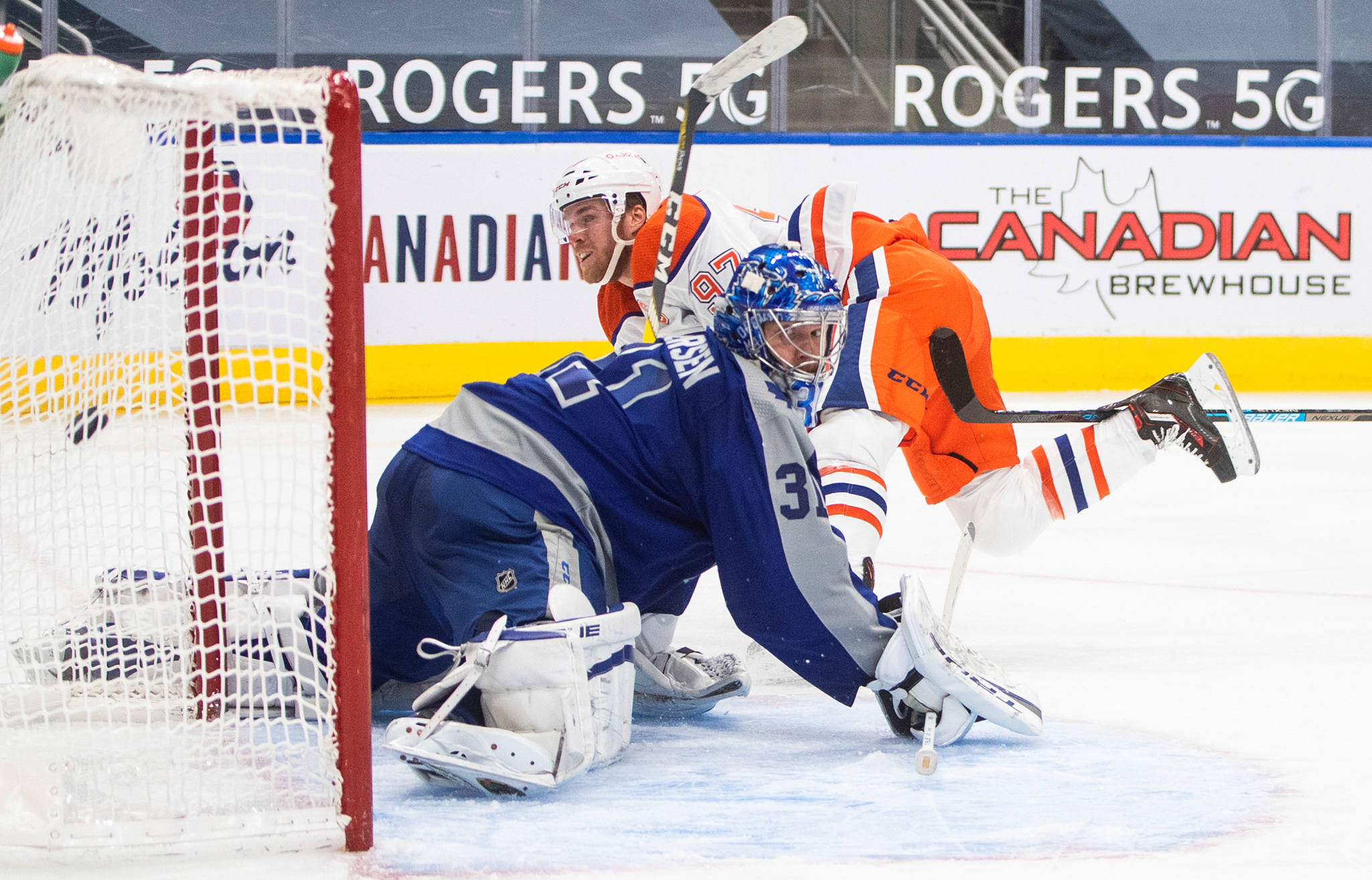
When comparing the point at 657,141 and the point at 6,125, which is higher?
the point at 657,141

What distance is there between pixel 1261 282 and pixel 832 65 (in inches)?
83.8

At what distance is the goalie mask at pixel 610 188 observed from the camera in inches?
96.0

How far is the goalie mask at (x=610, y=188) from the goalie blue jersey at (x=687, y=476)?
2.66 feet

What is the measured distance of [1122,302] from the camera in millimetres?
6336

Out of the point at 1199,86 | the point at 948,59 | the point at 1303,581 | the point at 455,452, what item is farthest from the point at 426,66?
the point at 455,452

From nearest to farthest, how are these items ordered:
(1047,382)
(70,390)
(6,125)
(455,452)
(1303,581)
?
1. (6,125)
2. (70,390)
3. (455,452)
4. (1303,581)
5. (1047,382)

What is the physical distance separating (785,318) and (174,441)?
0.68 metres

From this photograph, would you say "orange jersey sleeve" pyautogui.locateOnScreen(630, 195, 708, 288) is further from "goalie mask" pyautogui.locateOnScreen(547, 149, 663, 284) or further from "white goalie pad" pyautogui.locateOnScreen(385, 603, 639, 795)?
"white goalie pad" pyautogui.locateOnScreen(385, 603, 639, 795)

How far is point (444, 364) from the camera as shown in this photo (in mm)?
6164

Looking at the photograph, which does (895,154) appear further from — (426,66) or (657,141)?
(426,66)

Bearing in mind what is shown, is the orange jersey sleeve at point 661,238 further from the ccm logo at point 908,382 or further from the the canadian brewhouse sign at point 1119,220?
the the canadian brewhouse sign at point 1119,220

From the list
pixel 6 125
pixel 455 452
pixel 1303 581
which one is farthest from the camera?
pixel 1303 581

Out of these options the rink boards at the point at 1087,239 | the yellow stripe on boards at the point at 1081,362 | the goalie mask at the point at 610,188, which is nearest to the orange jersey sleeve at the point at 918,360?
the goalie mask at the point at 610,188

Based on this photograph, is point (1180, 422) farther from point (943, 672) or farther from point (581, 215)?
point (581, 215)
